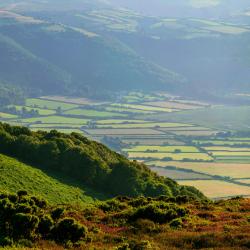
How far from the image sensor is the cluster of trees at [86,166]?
2906 inches

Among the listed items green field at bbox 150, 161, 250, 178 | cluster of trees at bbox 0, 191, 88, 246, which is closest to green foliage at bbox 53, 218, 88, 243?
cluster of trees at bbox 0, 191, 88, 246

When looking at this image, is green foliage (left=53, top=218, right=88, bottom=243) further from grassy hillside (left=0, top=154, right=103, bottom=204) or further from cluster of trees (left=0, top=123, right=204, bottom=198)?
cluster of trees (left=0, top=123, right=204, bottom=198)

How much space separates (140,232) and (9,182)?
28.9 meters

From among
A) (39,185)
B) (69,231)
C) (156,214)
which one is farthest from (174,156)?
(69,231)

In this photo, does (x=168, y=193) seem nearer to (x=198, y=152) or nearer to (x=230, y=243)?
Result: (x=230, y=243)

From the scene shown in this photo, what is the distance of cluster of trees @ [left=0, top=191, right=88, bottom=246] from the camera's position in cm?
3012

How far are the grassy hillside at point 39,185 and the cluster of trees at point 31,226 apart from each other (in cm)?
2547

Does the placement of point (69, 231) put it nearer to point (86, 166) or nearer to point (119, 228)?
point (119, 228)

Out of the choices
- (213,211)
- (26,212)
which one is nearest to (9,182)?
(213,211)

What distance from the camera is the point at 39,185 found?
2472 inches

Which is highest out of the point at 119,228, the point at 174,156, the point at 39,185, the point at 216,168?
the point at 119,228

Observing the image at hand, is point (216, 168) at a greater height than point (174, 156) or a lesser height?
greater

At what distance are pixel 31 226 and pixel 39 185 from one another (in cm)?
3280

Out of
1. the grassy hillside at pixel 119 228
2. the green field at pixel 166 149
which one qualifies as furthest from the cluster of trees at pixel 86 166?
the green field at pixel 166 149
